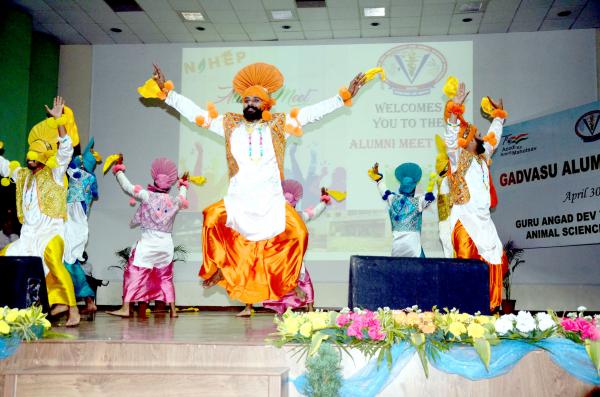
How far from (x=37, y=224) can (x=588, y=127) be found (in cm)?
606

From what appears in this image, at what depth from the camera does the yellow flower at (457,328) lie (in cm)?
320

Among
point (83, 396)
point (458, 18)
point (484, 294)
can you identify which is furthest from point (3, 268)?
point (458, 18)

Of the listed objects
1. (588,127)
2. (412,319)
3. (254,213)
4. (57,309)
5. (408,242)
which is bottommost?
(57,309)

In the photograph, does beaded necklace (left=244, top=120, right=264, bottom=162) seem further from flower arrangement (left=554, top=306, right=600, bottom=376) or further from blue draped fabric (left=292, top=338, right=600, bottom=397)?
flower arrangement (left=554, top=306, right=600, bottom=376)

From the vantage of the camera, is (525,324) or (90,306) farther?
(90,306)

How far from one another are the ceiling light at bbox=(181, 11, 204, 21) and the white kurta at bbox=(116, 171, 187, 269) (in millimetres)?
3663

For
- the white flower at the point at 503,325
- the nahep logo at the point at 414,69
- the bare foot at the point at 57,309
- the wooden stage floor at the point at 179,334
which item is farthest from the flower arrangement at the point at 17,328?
the nahep logo at the point at 414,69

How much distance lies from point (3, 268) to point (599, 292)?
25.1ft

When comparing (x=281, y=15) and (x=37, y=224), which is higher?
(x=281, y=15)

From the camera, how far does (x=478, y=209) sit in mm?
5426

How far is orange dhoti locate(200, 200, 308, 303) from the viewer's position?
496 centimetres

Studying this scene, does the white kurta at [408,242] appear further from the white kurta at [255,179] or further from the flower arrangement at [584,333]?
the flower arrangement at [584,333]

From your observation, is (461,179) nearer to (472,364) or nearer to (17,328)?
(472,364)

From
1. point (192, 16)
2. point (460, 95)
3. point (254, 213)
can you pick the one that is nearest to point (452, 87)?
point (460, 95)
